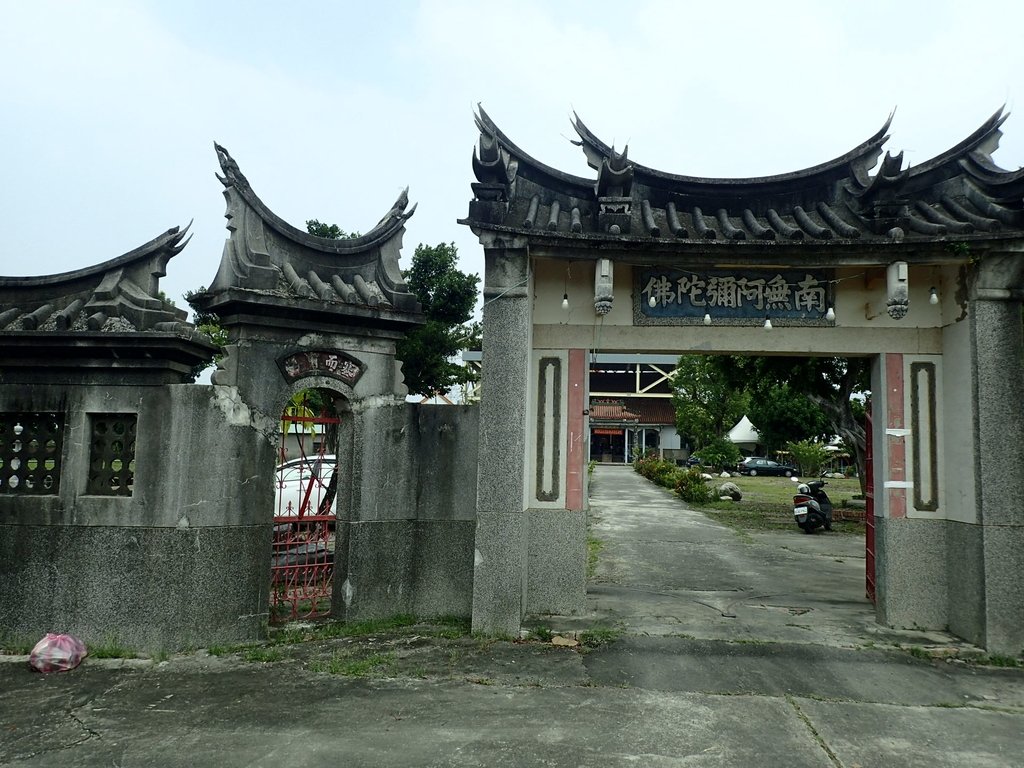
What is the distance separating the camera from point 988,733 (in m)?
5.11

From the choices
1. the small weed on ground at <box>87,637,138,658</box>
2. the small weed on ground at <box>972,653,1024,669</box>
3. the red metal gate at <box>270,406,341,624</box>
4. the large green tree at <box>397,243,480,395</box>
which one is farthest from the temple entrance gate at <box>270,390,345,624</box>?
the large green tree at <box>397,243,480,395</box>

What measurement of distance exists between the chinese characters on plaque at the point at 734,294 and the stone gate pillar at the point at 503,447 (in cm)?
162

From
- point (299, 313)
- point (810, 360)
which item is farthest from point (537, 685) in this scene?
point (810, 360)

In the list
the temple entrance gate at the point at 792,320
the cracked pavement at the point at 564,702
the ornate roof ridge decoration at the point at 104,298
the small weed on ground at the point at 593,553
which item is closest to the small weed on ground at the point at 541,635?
the cracked pavement at the point at 564,702

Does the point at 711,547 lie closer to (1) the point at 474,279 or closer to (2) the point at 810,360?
(2) the point at 810,360

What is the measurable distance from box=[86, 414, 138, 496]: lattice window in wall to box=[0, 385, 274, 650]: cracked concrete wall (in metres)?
0.07

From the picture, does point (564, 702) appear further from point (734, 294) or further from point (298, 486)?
point (298, 486)

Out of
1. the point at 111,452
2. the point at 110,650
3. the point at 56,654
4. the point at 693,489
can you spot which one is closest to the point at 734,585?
the point at 110,650

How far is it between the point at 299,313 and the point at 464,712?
13.6ft

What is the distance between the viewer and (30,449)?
272 inches

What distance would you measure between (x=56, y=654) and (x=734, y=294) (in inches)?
301

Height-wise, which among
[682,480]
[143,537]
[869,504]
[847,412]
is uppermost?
[847,412]

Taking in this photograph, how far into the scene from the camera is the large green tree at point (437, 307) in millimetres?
19312

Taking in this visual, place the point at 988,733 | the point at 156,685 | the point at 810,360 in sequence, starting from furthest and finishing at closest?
the point at 810,360 → the point at 156,685 → the point at 988,733
